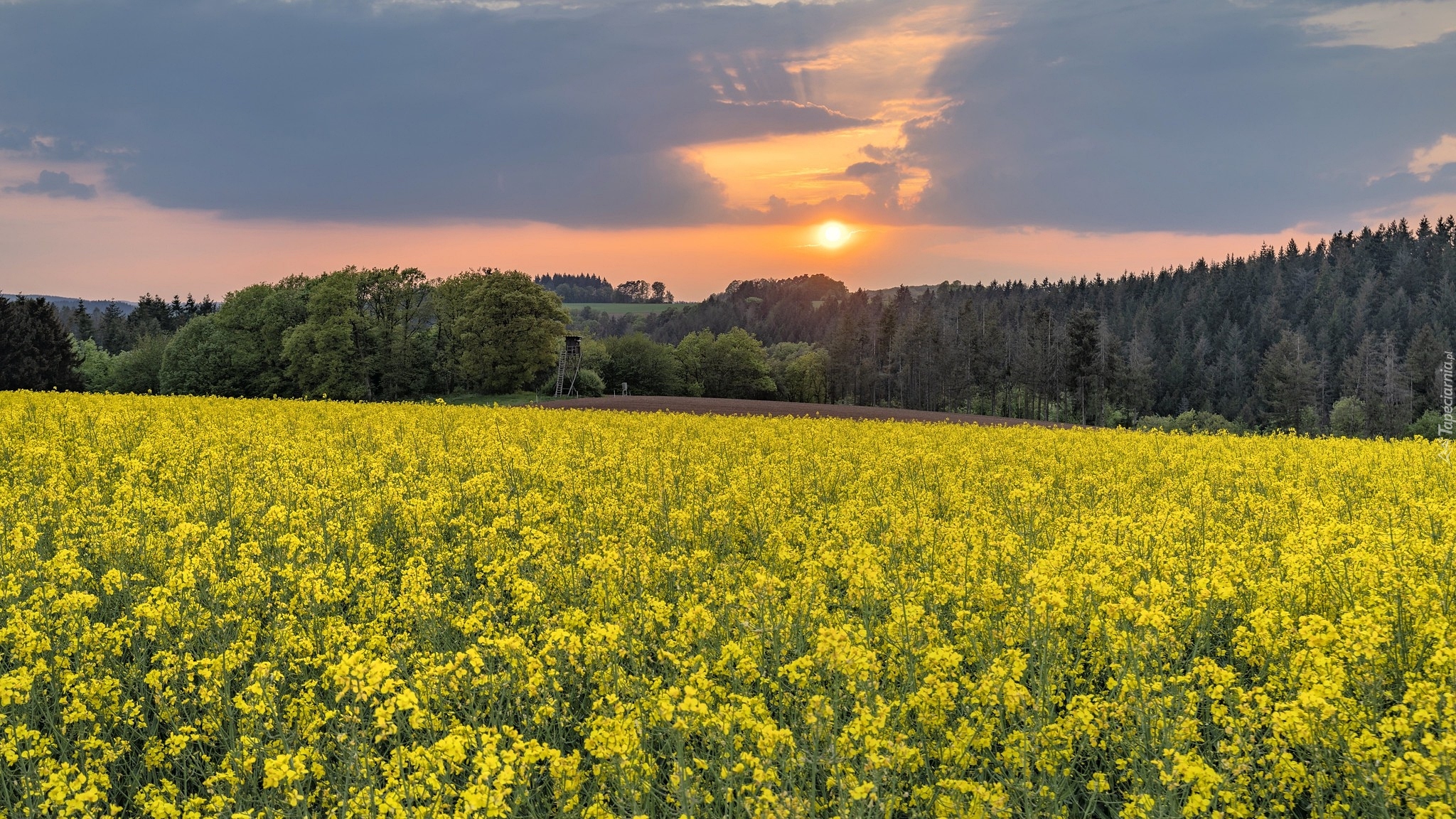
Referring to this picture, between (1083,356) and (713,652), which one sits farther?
(1083,356)

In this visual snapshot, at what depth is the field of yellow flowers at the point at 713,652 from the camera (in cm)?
479

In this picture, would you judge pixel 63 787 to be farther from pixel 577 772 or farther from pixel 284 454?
pixel 284 454

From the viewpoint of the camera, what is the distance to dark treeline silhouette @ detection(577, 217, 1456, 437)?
4550 inches

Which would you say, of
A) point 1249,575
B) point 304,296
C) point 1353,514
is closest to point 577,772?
point 1249,575

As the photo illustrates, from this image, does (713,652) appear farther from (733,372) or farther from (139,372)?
(139,372)

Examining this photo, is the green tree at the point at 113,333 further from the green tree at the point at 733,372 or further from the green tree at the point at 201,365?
the green tree at the point at 733,372

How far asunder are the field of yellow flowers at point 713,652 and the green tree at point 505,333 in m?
63.6

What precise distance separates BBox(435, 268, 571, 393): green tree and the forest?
17cm

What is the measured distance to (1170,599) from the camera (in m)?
6.54

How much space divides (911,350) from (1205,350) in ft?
199

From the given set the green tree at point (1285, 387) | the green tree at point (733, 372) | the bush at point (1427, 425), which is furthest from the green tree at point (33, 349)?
the bush at point (1427, 425)

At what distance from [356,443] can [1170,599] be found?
1639 centimetres

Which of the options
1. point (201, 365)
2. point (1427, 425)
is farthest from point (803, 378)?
point (201, 365)

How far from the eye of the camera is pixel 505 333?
7606 centimetres
